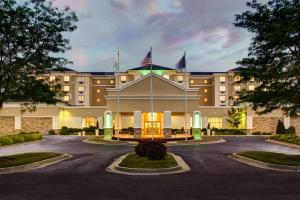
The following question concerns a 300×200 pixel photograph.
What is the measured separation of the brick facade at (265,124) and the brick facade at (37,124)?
37.3 meters

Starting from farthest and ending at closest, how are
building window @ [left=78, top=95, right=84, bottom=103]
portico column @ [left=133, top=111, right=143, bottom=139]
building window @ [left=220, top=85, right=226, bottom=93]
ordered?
building window @ [left=220, top=85, right=226, bottom=93]
building window @ [left=78, top=95, right=84, bottom=103]
portico column @ [left=133, top=111, right=143, bottom=139]

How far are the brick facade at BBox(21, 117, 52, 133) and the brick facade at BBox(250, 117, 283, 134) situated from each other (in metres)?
37.3

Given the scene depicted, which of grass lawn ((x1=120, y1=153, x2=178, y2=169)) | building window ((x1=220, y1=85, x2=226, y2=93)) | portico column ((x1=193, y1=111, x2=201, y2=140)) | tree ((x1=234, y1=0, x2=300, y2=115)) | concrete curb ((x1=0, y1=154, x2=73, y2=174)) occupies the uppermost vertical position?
building window ((x1=220, y1=85, x2=226, y2=93))

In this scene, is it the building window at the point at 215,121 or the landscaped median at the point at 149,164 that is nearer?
the landscaped median at the point at 149,164

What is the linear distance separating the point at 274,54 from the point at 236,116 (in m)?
47.5

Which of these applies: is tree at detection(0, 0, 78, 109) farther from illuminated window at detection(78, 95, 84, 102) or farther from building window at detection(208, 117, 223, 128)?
illuminated window at detection(78, 95, 84, 102)

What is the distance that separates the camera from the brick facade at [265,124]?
2810 inches

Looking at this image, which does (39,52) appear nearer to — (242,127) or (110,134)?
(110,134)

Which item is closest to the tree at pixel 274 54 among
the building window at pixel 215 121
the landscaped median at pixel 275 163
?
the landscaped median at pixel 275 163

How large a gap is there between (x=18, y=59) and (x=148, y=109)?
38.8m

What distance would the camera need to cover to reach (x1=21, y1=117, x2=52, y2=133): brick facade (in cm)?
7300

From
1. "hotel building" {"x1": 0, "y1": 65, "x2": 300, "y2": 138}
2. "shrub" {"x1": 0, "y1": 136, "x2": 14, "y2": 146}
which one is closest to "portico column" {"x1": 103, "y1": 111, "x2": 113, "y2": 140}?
"hotel building" {"x1": 0, "y1": 65, "x2": 300, "y2": 138}

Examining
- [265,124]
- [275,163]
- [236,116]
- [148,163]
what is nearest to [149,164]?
[148,163]

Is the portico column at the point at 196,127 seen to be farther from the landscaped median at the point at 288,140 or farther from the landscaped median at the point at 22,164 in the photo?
the landscaped median at the point at 22,164
